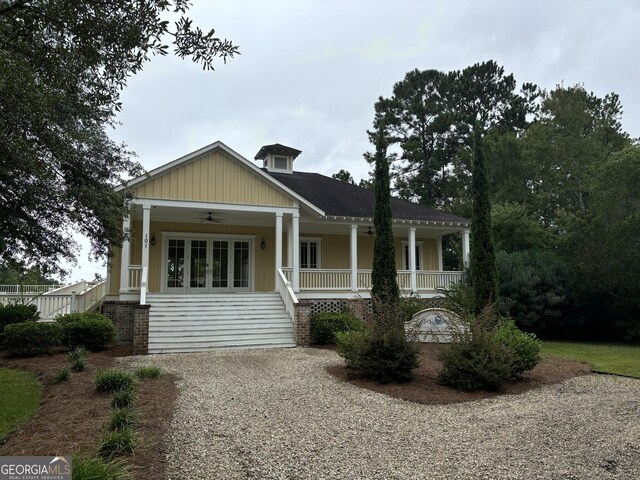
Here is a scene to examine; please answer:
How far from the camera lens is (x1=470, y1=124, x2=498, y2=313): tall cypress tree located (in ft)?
39.4

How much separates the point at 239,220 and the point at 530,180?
68.0 feet

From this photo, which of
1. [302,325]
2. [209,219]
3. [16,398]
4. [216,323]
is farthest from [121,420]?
[209,219]

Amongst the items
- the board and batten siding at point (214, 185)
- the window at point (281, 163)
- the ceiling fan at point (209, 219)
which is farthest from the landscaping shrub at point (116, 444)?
the window at point (281, 163)

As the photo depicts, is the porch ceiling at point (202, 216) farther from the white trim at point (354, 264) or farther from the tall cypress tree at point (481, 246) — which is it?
the tall cypress tree at point (481, 246)

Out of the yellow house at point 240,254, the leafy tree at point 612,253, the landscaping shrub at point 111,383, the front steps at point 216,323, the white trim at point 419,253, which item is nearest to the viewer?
the landscaping shrub at point 111,383

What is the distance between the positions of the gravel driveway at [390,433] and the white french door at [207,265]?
8747mm

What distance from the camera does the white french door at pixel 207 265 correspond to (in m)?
16.3

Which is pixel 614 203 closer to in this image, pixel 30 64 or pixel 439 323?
pixel 439 323

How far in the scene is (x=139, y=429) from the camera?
4.93 metres

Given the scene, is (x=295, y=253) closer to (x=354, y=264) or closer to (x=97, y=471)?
(x=354, y=264)

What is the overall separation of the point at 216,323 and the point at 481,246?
7.46m

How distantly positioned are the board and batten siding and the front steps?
10.1 feet

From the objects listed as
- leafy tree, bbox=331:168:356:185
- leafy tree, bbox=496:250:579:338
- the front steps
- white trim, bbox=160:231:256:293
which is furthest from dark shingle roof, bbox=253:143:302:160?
leafy tree, bbox=331:168:356:185

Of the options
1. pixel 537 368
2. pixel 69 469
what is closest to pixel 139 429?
pixel 69 469
